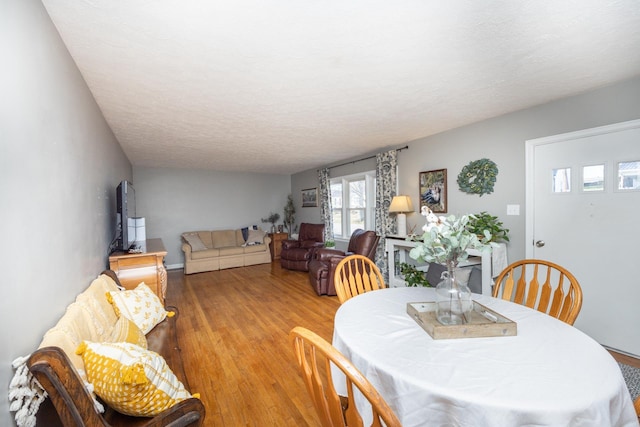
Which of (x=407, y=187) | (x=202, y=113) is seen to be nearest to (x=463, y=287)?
(x=202, y=113)

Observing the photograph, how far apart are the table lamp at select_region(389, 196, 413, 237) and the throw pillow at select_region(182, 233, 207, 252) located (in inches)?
162

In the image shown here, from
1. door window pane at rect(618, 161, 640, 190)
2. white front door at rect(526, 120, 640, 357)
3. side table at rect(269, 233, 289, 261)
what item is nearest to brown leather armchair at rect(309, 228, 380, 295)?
white front door at rect(526, 120, 640, 357)

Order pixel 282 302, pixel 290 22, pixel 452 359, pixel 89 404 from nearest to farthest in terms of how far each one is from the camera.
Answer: pixel 89 404, pixel 452 359, pixel 290 22, pixel 282 302

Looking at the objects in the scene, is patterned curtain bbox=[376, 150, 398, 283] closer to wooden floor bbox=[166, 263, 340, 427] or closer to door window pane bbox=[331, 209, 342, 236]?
wooden floor bbox=[166, 263, 340, 427]

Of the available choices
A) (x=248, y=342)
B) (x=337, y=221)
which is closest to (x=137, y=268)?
(x=248, y=342)

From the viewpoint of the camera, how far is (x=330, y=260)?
402cm

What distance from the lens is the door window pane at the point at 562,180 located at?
261 centimetres

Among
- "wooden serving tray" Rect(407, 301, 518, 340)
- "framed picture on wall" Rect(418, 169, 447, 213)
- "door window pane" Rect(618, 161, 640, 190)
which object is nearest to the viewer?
"wooden serving tray" Rect(407, 301, 518, 340)

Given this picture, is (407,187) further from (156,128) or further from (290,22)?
(156,128)

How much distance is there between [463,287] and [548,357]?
0.39 m

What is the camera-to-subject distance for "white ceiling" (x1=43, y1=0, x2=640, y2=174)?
1.37m

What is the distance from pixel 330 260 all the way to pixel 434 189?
1.82 metres

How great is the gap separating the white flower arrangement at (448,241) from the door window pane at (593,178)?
209 cm

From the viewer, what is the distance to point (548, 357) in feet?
3.20
